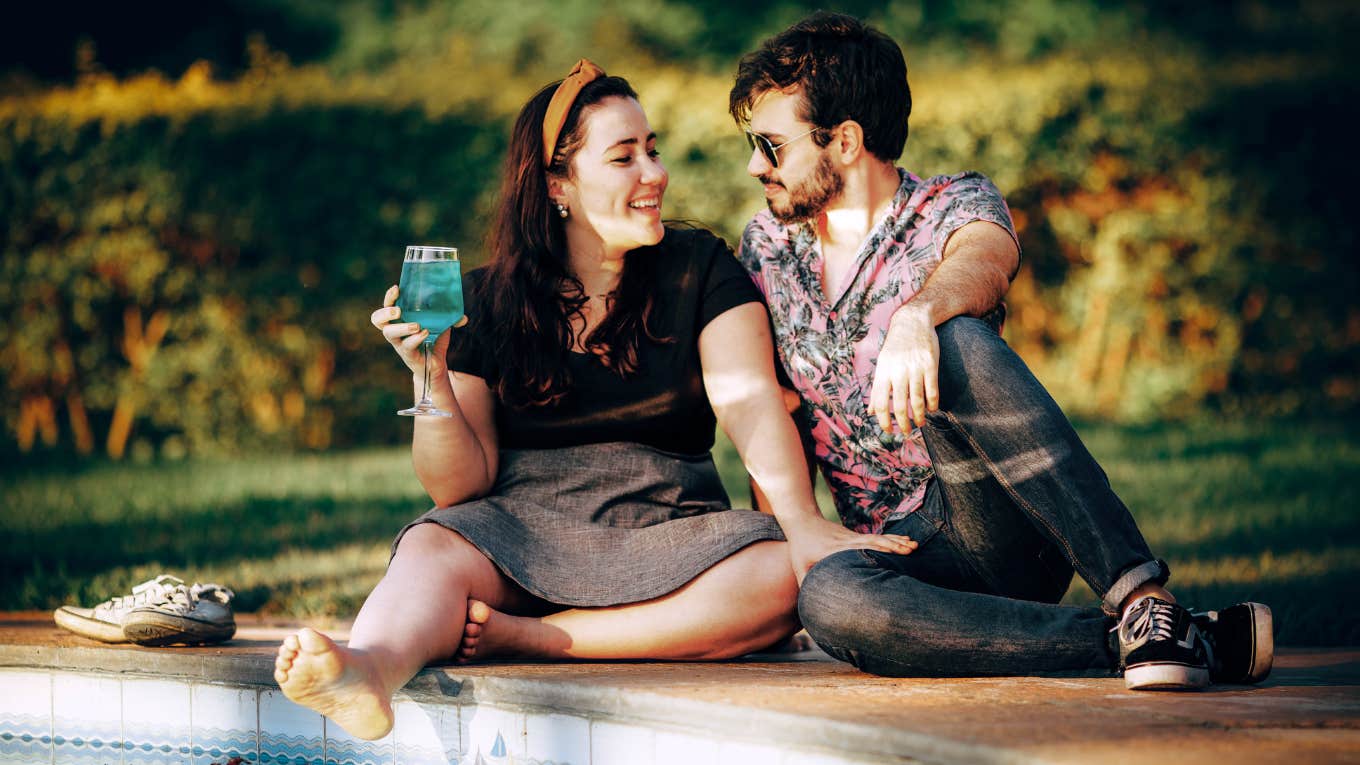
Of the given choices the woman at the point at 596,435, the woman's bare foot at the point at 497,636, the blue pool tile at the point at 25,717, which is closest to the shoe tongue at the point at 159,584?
the blue pool tile at the point at 25,717

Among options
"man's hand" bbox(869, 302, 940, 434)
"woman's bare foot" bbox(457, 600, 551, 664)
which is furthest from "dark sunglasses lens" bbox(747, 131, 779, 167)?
"woman's bare foot" bbox(457, 600, 551, 664)

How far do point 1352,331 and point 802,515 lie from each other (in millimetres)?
7689

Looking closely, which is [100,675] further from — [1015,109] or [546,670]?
[1015,109]

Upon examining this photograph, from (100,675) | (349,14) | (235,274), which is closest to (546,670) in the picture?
(100,675)

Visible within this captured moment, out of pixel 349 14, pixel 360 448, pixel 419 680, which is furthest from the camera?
pixel 349 14

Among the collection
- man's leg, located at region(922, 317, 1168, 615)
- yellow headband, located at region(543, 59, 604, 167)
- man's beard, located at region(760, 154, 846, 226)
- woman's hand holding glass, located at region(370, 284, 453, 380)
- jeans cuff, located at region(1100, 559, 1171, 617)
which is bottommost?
jeans cuff, located at region(1100, 559, 1171, 617)

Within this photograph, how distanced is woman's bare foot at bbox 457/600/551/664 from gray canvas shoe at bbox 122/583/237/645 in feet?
2.19

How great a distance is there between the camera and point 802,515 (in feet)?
10.2

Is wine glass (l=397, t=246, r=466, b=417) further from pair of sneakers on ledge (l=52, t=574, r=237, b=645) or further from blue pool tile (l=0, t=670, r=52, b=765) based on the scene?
blue pool tile (l=0, t=670, r=52, b=765)

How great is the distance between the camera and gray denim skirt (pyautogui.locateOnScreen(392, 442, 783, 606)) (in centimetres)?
304

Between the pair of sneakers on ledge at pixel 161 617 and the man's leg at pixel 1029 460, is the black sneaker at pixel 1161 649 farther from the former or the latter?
the pair of sneakers on ledge at pixel 161 617

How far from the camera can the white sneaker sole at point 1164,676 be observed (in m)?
2.51

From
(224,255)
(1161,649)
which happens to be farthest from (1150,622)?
(224,255)

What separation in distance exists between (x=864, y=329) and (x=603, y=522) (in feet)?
2.42
